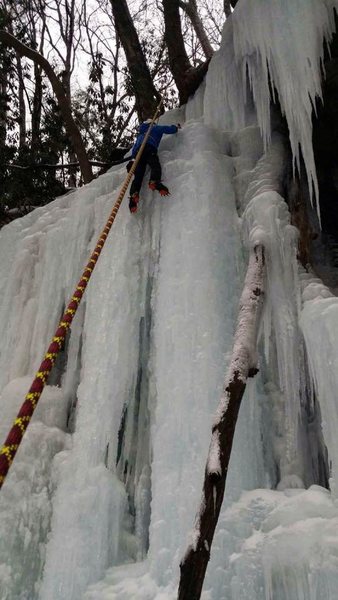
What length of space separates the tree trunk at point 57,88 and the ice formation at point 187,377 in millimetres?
2244

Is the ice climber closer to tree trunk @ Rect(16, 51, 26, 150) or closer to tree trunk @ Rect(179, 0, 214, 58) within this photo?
tree trunk @ Rect(179, 0, 214, 58)

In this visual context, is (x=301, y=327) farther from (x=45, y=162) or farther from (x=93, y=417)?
(x=45, y=162)

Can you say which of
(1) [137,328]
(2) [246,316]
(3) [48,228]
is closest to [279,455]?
(2) [246,316]

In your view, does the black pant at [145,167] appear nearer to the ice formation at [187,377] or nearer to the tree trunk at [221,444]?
the ice formation at [187,377]

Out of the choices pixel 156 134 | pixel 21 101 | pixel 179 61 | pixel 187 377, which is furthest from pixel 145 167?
pixel 21 101

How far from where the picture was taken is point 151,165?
4570 millimetres

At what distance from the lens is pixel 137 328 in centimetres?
400

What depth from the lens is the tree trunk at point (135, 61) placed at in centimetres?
700

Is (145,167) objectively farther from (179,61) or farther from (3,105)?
(3,105)

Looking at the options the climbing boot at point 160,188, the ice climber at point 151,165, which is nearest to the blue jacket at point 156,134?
the ice climber at point 151,165

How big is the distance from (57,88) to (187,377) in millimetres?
4796

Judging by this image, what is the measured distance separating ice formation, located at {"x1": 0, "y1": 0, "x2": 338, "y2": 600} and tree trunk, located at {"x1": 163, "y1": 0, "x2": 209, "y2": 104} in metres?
0.85

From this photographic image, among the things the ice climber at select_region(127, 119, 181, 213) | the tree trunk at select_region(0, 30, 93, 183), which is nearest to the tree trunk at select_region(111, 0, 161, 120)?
the tree trunk at select_region(0, 30, 93, 183)

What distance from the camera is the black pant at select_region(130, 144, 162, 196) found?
4.48 m
